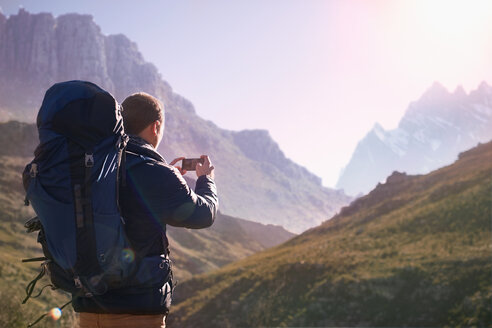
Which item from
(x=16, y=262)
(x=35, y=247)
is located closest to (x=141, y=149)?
(x=16, y=262)

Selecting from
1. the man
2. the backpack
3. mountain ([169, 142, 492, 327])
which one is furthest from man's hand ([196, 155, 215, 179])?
mountain ([169, 142, 492, 327])

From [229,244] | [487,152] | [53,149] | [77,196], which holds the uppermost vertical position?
[487,152]

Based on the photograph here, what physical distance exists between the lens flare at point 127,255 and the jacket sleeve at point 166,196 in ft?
1.05

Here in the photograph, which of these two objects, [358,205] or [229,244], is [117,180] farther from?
[229,244]

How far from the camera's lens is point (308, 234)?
55.8 meters

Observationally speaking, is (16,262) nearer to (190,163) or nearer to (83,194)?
(190,163)

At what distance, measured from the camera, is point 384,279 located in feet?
82.7

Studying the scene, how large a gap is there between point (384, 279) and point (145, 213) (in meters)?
24.7

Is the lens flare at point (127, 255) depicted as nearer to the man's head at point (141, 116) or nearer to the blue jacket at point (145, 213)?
the blue jacket at point (145, 213)

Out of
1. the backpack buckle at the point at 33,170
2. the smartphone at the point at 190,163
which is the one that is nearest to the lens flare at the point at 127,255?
the backpack buckle at the point at 33,170

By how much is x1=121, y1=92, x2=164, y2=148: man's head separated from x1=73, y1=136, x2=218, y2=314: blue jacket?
38cm

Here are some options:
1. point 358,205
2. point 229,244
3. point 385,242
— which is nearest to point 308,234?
point 358,205

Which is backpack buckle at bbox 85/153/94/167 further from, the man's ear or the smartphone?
the smartphone

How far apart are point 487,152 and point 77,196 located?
61.0 metres
